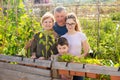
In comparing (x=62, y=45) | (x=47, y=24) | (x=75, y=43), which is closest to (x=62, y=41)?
(x=62, y=45)

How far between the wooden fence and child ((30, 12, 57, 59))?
0.27m

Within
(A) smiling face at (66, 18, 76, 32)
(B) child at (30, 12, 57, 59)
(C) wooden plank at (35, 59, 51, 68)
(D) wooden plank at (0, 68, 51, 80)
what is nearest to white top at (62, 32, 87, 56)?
(A) smiling face at (66, 18, 76, 32)

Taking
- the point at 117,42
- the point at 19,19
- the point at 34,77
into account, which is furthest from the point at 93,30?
the point at 34,77

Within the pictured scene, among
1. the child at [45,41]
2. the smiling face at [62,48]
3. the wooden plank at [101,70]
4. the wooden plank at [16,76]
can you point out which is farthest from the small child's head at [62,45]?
the wooden plank at [101,70]

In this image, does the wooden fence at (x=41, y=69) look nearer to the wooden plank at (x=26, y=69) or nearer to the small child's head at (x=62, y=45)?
the wooden plank at (x=26, y=69)

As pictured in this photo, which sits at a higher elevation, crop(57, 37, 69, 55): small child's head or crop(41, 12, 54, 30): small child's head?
crop(41, 12, 54, 30): small child's head

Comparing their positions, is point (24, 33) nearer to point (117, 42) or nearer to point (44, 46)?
point (44, 46)

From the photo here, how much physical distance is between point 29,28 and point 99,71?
167cm

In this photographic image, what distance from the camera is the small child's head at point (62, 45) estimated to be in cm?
392

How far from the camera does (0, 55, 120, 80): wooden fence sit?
10.7 feet

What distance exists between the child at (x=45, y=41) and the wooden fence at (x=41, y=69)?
27 centimetres

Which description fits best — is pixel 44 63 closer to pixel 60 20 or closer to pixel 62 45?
pixel 62 45

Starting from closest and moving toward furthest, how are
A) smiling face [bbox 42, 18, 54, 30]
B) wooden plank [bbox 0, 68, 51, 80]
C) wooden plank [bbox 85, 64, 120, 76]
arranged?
wooden plank [bbox 85, 64, 120, 76]
wooden plank [bbox 0, 68, 51, 80]
smiling face [bbox 42, 18, 54, 30]

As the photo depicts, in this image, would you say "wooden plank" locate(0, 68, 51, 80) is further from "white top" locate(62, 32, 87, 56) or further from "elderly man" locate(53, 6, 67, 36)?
"elderly man" locate(53, 6, 67, 36)
